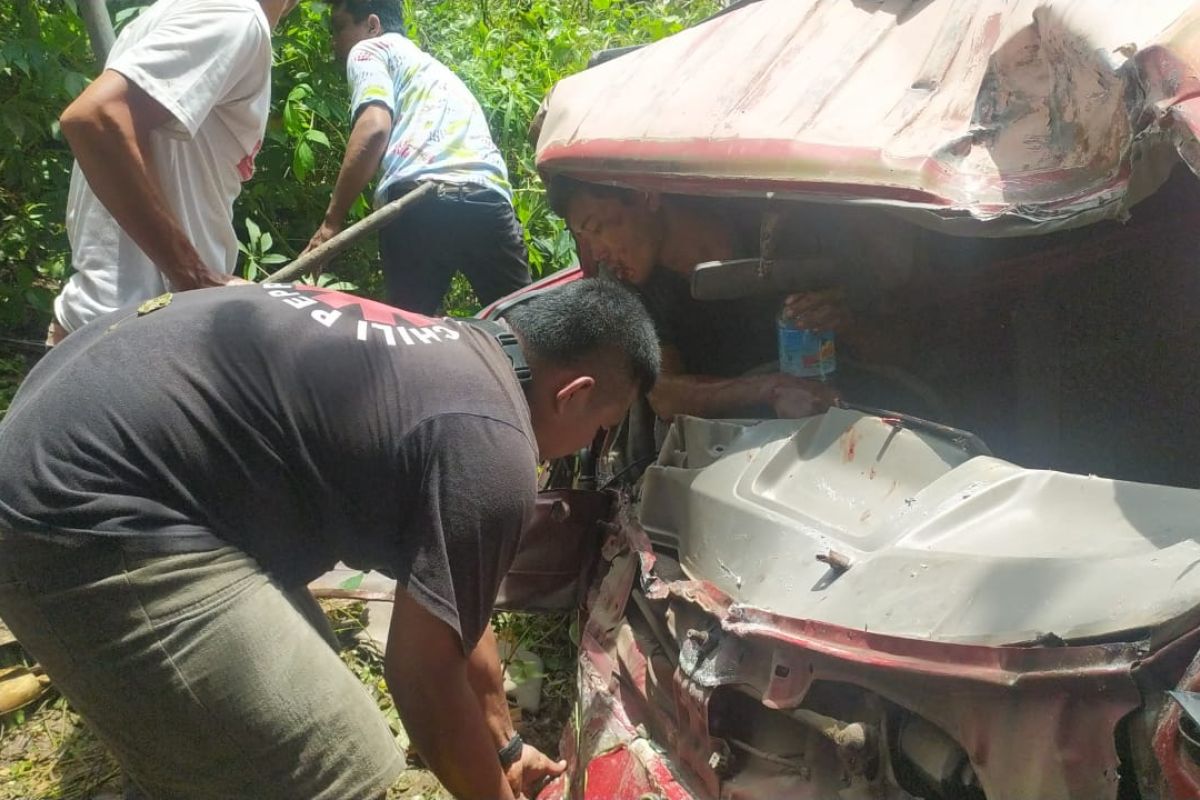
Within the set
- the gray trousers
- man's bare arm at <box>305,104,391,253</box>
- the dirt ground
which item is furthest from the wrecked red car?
man's bare arm at <box>305,104,391,253</box>

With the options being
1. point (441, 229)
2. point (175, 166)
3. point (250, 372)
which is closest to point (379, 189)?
point (441, 229)

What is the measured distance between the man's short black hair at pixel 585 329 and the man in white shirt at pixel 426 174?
7.04 feet

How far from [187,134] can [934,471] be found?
5.94ft

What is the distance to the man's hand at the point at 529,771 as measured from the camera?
1967mm

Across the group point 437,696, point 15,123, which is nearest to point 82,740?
point 437,696

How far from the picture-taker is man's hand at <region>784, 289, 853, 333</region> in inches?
92.1

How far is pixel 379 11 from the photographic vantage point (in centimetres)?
426

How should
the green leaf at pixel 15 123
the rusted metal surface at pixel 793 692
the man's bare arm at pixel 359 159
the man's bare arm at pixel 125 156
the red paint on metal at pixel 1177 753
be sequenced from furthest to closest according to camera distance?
the green leaf at pixel 15 123
the man's bare arm at pixel 359 159
the man's bare arm at pixel 125 156
the rusted metal surface at pixel 793 692
the red paint on metal at pixel 1177 753

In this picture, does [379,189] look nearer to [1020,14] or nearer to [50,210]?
[50,210]

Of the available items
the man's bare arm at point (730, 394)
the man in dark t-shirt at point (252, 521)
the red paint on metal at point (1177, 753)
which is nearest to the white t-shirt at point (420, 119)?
the man's bare arm at point (730, 394)

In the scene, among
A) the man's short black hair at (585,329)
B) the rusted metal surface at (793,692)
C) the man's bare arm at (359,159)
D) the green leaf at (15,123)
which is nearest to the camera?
the rusted metal surface at (793,692)

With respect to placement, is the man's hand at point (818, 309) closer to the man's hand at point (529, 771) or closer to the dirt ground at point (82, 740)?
the man's hand at point (529, 771)

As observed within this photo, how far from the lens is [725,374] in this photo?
2957 mm

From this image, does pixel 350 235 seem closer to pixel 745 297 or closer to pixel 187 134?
pixel 187 134
